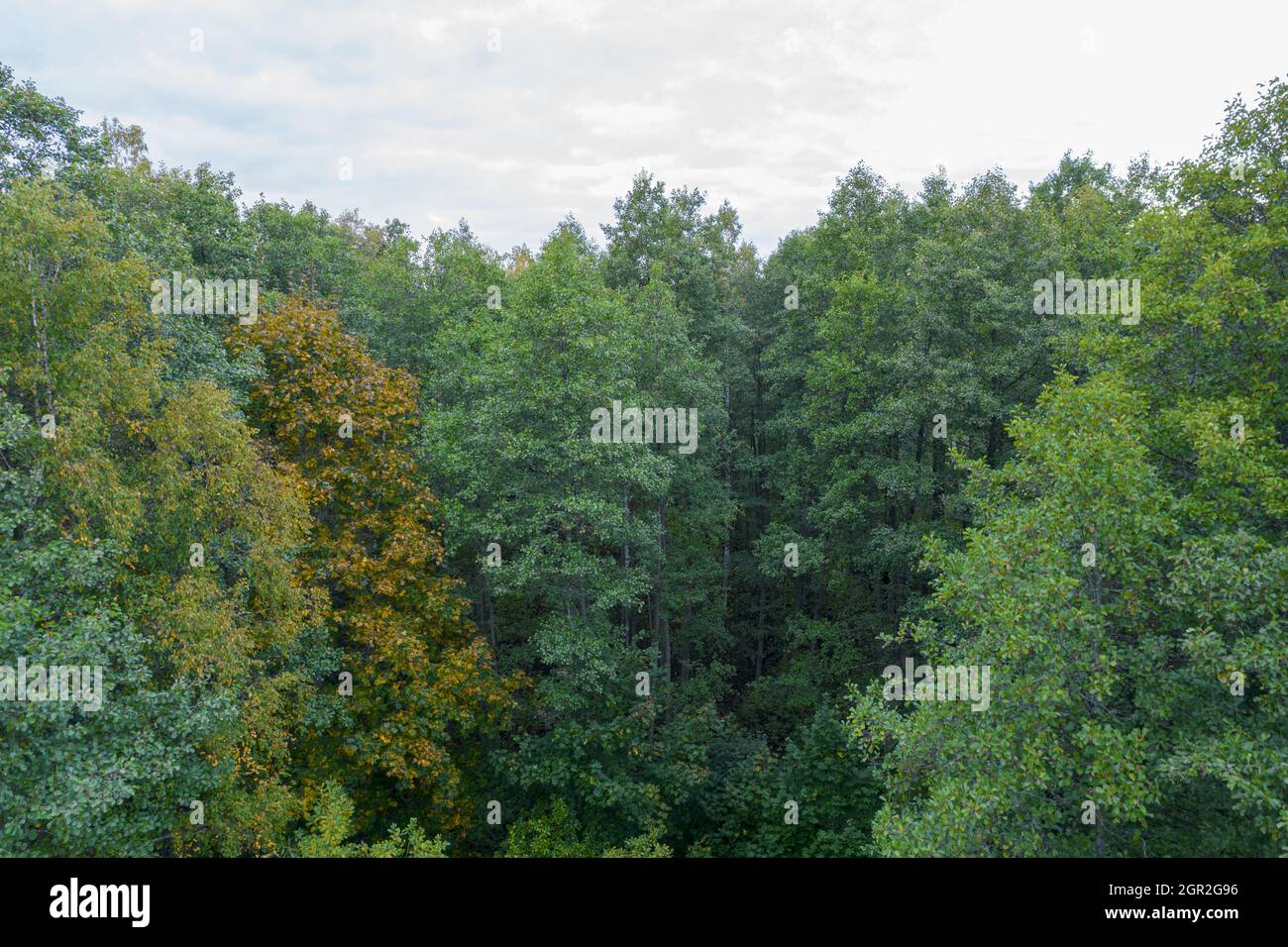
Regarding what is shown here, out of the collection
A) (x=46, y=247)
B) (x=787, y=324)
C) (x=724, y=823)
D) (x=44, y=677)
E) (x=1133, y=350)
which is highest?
(x=787, y=324)

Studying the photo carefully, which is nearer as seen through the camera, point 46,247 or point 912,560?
point 46,247

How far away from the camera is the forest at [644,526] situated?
30.0ft

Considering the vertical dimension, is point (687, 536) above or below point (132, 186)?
below

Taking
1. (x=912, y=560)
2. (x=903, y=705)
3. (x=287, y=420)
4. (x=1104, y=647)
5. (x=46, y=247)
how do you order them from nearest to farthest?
(x=1104, y=647)
(x=46, y=247)
(x=287, y=420)
(x=903, y=705)
(x=912, y=560)

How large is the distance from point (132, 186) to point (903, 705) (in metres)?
22.4

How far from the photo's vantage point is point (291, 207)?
83.8ft

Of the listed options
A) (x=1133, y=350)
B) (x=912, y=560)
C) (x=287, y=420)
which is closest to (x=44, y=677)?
(x=287, y=420)

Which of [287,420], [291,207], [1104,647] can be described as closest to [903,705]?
[1104,647]

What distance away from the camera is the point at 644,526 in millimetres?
17000

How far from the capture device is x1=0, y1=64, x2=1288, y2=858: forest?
9156mm

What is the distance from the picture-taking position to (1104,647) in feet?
30.3

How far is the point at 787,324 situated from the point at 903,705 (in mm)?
13457
